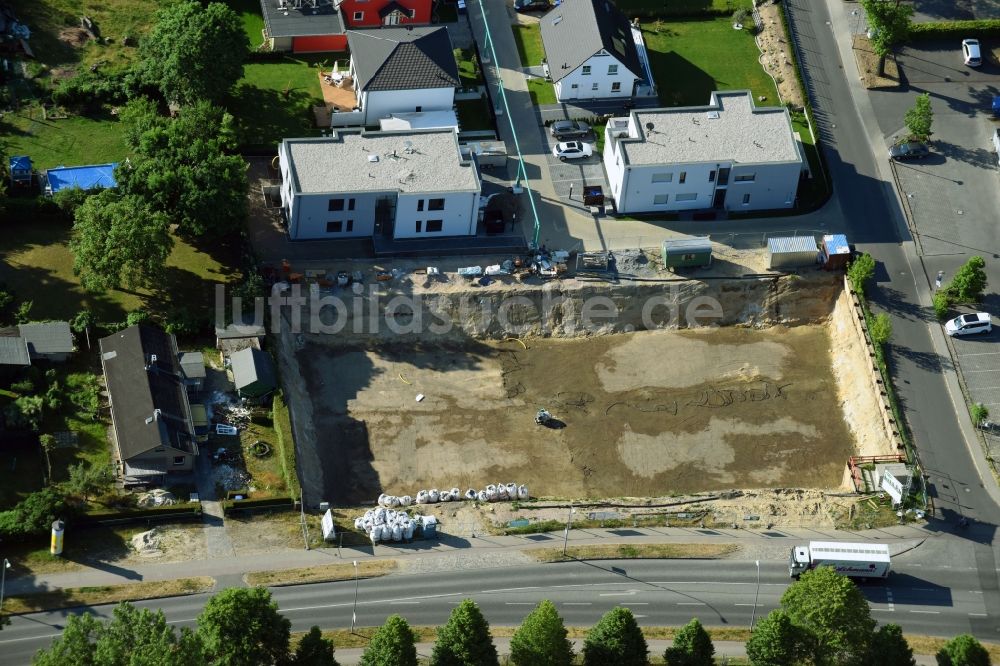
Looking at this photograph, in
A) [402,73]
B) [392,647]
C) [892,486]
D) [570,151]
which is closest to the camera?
[392,647]

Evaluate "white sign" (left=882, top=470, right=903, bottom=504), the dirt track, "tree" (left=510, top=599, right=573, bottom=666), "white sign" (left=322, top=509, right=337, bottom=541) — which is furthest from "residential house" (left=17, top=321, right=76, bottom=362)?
"white sign" (left=882, top=470, right=903, bottom=504)

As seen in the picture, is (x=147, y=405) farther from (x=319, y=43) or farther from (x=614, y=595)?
(x=319, y=43)

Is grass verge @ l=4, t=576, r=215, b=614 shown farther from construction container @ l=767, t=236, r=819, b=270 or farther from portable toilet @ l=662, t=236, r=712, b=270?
construction container @ l=767, t=236, r=819, b=270

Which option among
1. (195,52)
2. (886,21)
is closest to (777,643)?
(886,21)

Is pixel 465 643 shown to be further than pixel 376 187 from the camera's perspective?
No

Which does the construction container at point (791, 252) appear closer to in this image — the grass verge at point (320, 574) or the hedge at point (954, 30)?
the hedge at point (954, 30)

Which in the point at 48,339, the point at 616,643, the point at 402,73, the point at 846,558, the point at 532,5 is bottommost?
the point at 616,643
